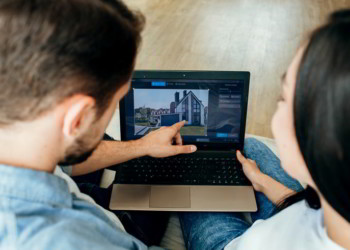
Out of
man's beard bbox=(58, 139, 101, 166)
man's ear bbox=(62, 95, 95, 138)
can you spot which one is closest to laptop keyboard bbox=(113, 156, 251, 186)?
man's beard bbox=(58, 139, 101, 166)

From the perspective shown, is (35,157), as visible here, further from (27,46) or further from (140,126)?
(140,126)

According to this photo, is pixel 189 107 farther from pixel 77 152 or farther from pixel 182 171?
pixel 77 152

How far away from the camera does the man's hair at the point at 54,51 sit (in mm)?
592

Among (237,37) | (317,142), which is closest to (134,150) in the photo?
(317,142)

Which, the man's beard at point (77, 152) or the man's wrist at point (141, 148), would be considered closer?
the man's beard at point (77, 152)

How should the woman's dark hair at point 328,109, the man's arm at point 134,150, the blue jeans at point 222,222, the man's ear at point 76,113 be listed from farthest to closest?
the man's arm at point 134,150 < the blue jeans at point 222,222 < the man's ear at point 76,113 < the woman's dark hair at point 328,109

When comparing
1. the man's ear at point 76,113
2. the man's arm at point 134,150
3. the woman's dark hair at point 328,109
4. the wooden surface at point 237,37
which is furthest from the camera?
the wooden surface at point 237,37

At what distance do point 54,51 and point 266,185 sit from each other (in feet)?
2.60

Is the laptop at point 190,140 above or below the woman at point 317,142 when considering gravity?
below

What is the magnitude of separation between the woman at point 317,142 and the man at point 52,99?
0.33 m

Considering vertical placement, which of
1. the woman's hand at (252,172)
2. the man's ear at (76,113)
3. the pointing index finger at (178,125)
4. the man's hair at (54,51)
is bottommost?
the woman's hand at (252,172)

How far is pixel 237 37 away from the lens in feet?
10.6

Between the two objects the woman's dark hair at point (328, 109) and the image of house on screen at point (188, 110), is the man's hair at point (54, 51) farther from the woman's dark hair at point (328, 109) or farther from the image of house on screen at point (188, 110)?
the image of house on screen at point (188, 110)

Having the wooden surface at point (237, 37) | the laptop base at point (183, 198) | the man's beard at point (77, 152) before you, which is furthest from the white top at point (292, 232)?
the wooden surface at point (237, 37)
